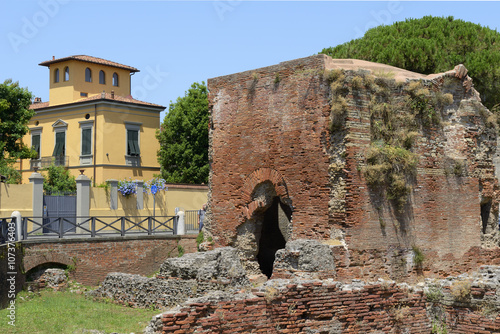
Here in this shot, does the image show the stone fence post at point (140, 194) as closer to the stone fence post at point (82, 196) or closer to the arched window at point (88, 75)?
the stone fence post at point (82, 196)

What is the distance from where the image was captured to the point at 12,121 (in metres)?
27.9

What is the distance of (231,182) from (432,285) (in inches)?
203

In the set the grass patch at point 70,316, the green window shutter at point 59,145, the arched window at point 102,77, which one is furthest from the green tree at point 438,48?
the arched window at point 102,77

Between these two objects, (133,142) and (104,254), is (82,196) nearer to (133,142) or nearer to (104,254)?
(104,254)

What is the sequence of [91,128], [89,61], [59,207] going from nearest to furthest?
1. [59,207]
2. [91,128]
3. [89,61]

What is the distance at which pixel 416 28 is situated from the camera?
24.7m

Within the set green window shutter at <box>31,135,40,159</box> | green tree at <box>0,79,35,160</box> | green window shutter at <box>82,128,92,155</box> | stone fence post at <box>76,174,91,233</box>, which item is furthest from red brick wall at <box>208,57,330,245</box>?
green window shutter at <box>31,135,40,159</box>

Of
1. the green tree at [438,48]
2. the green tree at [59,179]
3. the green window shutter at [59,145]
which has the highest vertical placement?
the green tree at [438,48]

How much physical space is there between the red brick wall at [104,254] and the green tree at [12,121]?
11.9 m

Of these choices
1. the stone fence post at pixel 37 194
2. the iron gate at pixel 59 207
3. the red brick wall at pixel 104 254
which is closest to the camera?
the red brick wall at pixel 104 254

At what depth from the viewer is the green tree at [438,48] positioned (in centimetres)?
2270

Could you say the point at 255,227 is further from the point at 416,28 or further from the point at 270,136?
the point at 416,28

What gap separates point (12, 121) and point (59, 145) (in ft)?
17.6

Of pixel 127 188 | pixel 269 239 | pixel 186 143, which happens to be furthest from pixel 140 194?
pixel 269 239
